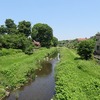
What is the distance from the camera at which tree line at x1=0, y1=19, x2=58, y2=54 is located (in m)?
59.9

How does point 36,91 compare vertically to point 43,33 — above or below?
below

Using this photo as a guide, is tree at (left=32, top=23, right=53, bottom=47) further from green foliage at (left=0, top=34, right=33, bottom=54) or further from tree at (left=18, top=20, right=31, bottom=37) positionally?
green foliage at (left=0, top=34, right=33, bottom=54)

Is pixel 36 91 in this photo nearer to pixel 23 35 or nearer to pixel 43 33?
pixel 23 35

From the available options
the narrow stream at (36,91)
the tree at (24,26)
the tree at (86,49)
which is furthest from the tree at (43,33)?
the narrow stream at (36,91)

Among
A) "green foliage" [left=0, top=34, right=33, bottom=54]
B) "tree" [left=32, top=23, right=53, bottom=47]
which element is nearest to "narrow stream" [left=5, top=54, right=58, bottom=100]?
"green foliage" [left=0, top=34, right=33, bottom=54]

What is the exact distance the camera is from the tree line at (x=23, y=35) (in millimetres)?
59875

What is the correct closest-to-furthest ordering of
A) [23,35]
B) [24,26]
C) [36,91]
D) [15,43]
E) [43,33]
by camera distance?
1. [36,91]
2. [15,43]
3. [23,35]
4. [24,26]
5. [43,33]

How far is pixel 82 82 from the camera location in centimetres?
2262

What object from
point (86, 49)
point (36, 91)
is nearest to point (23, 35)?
point (86, 49)

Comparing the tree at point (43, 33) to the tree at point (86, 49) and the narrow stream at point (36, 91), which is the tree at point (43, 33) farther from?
the narrow stream at point (36, 91)

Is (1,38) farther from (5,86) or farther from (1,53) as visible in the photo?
(5,86)

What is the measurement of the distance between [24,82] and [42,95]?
4.88m

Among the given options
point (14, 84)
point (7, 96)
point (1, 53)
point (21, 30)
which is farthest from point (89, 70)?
point (21, 30)

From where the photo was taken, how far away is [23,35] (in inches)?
2643
